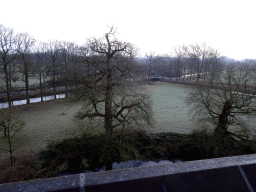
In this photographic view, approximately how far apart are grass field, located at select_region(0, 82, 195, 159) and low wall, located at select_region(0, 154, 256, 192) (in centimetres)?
1293

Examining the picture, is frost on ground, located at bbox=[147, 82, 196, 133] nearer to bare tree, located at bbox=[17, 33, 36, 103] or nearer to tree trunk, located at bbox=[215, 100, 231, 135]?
tree trunk, located at bbox=[215, 100, 231, 135]

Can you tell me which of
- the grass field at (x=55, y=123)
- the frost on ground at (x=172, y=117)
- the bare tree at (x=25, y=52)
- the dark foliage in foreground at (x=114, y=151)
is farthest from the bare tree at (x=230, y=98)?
the bare tree at (x=25, y=52)

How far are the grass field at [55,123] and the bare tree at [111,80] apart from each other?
7.70 ft

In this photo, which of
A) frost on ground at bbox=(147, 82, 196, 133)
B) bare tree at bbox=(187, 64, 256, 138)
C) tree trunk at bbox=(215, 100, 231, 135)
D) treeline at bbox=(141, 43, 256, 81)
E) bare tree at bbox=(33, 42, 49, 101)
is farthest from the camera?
treeline at bbox=(141, 43, 256, 81)

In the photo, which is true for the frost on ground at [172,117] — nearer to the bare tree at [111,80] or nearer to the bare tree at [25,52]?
the bare tree at [111,80]

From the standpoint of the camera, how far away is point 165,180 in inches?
61.7

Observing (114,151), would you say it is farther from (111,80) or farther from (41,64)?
(41,64)

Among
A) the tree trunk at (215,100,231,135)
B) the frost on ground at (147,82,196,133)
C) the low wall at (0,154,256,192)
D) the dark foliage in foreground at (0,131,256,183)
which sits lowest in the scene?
the dark foliage in foreground at (0,131,256,183)

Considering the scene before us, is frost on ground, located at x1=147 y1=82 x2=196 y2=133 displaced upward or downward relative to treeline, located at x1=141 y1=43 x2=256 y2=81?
downward

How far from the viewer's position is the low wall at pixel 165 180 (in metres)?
1.46

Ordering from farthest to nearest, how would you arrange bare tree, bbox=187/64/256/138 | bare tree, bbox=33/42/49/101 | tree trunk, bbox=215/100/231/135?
bare tree, bbox=33/42/49/101 → tree trunk, bbox=215/100/231/135 → bare tree, bbox=187/64/256/138

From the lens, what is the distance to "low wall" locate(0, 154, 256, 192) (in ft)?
4.79

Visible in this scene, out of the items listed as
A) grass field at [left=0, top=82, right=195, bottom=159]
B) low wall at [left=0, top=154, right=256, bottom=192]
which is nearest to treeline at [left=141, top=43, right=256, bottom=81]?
grass field at [left=0, top=82, right=195, bottom=159]

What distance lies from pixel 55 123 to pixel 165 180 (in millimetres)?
19329
